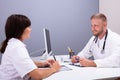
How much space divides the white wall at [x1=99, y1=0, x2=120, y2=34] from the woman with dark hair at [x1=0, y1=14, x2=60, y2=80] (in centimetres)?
202

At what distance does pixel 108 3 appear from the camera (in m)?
3.79

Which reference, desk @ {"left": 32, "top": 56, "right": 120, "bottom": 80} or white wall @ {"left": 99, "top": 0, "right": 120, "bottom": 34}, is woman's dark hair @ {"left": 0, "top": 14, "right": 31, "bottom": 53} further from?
white wall @ {"left": 99, "top": 0, "right": 120, "bottom": 34}

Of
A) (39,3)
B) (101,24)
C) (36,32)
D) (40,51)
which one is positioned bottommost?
(40,51)

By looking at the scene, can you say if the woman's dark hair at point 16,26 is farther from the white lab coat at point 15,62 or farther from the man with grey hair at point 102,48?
Result: the man with grey hair at point 102,48

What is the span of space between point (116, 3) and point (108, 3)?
24 centimetres

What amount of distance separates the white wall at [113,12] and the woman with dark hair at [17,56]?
6.62ft

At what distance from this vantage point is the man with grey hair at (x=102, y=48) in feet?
7.95

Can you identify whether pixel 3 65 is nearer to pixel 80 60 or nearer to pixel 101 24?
pixel 80 60

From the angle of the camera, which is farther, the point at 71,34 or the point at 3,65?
the point at 71,34

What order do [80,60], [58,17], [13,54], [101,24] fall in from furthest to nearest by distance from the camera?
[58,17]
[101,24]
[80,60]
[13,54]

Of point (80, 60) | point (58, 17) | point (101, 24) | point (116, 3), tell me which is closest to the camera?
point (80, 60)

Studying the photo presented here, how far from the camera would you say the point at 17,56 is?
5.70 feet

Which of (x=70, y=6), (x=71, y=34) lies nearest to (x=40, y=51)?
(x=71, y=34)

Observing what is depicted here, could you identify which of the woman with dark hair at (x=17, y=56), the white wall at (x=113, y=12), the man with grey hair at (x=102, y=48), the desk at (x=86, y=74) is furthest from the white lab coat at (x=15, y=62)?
the white wall at (x=113, y=12)
